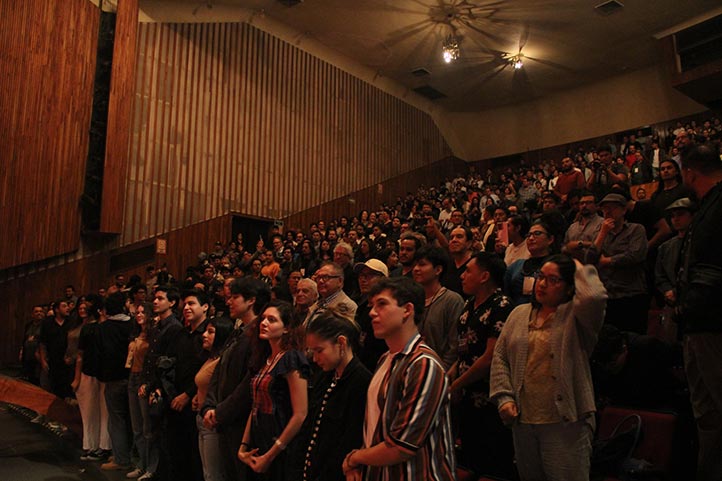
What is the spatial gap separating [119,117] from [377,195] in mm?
7091

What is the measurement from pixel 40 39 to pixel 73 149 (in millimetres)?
1665

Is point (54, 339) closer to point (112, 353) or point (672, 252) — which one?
point (112, 353)

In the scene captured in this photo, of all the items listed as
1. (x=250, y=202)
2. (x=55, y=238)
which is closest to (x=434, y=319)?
(x=55, y=238)

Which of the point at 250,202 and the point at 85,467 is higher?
the point at 250,202

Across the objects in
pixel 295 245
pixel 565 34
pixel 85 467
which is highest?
pixel 565 34

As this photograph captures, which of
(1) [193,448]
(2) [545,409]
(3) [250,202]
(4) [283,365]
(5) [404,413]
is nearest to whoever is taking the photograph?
(5) [404,413]

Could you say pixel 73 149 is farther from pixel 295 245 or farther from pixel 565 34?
pixel 565 34

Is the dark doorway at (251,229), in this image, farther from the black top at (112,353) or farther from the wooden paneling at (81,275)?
the black top at (112,353)

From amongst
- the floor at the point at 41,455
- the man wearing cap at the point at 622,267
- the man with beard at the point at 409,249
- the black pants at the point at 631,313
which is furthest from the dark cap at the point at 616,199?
the floor at the point at 41,455

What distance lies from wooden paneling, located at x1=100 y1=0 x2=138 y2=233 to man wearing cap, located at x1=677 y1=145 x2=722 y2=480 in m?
8.71

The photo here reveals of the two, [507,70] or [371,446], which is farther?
[507,70]

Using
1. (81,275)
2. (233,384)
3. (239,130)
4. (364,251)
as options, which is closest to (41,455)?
(233,384)

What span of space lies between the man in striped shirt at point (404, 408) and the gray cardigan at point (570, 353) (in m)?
0.51

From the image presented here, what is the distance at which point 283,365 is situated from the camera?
2.47 m
